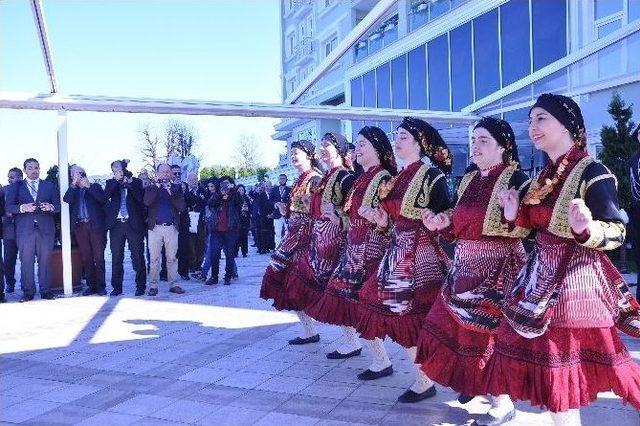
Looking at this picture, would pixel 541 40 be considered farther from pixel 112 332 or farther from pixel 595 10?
pixel 112 332

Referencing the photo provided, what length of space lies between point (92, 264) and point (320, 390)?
6.10 meters

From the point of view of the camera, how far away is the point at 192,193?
1092cm

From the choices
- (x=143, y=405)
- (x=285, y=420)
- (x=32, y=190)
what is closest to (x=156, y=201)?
(x=32, y=190)

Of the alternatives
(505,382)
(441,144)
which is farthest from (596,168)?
(441,144)

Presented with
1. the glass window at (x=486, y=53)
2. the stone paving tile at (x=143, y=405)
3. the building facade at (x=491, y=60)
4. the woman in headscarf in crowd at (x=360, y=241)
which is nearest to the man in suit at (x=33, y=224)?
the building facade at (x=491, y=60)

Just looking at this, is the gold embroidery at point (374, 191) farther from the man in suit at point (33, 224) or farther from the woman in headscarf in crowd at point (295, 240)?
the man in suit at point (33, 224)

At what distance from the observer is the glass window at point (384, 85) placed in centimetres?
2058

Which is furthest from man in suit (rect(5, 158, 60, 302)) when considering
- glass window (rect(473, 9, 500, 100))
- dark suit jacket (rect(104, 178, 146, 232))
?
glass window (rect(473, 9, 500, 100))

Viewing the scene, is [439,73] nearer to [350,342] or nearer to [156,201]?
[156,201]

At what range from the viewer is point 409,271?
3801 mm

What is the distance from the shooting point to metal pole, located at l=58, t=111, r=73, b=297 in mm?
8445

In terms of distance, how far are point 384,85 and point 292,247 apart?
54.0 ft

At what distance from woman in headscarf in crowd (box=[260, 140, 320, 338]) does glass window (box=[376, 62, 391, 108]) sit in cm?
1573

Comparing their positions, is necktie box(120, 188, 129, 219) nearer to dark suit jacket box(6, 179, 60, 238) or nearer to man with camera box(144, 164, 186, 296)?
man with camera box(144, 164, 186, 296)
